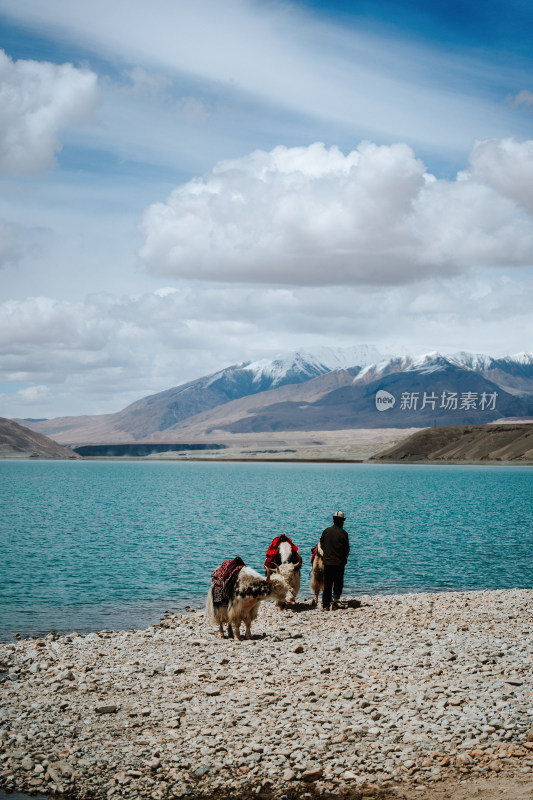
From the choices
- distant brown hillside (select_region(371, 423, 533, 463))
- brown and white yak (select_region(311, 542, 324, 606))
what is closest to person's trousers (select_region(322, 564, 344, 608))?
brown and white yak (select_region(311, 542, 324, 606))

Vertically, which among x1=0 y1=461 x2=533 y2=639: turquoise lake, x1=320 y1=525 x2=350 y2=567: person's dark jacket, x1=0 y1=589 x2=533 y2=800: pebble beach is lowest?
x1=0 y1=461 x2=533 y2=639: turquoise lake

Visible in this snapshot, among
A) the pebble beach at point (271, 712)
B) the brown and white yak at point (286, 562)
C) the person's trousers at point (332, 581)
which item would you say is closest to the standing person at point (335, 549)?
the person's trousers at point (332, 581)

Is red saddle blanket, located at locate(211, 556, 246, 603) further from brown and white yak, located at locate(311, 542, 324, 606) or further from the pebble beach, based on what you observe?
brown and white yak, located at locate(311, 542, 324, 606)

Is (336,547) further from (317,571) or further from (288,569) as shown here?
(317,571)

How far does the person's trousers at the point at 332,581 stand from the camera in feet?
58.3

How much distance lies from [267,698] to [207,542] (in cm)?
2657

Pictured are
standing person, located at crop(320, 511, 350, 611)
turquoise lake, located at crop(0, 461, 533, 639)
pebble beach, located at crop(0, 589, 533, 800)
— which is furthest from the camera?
turquoise lake, located at crop(0, 461, 533, 639)

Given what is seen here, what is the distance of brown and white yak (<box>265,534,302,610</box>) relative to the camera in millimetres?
17172

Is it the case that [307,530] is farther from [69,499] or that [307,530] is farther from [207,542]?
[69,499]

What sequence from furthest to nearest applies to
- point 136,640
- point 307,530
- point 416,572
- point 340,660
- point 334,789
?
1. point 307,530
2. point 416,572
3. point 136,640
4. point 340,660
5. point 334,789

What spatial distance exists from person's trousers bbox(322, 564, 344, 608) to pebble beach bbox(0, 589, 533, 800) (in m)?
2.39

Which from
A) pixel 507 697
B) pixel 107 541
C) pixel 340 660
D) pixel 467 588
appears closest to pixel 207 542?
pixel 107 541

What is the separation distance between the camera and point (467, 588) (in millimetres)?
24125

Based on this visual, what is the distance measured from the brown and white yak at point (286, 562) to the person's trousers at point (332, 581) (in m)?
0.75
